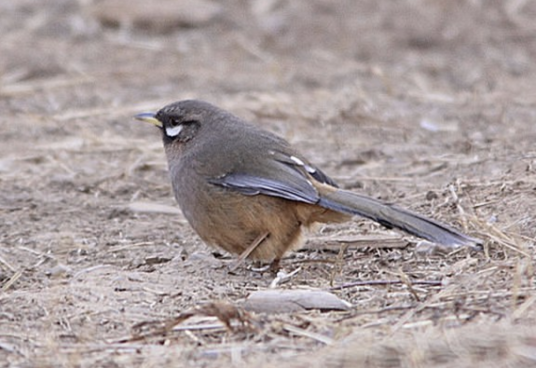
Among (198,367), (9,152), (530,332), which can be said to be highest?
(530,332)

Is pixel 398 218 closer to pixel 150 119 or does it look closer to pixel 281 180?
pixel 281 180

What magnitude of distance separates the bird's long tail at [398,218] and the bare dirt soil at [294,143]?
18 cm

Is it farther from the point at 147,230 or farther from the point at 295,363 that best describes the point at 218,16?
the point at 295,363

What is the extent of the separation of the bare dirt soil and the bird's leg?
5 cm

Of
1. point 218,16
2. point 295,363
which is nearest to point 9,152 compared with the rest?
point 218,16

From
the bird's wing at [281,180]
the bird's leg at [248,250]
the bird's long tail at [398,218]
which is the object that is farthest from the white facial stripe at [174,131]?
the bird's long tail at [398,218]

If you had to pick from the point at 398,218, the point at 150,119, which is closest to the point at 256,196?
the point at 398,218

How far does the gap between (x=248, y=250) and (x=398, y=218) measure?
963 mm

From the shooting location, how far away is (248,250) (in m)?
6.45

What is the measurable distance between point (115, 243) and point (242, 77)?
462 cm

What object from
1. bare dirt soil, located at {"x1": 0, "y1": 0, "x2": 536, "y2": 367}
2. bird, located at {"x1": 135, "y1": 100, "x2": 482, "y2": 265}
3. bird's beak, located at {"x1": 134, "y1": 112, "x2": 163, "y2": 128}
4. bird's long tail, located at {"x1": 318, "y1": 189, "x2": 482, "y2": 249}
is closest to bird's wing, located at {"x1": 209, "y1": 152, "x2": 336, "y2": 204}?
bird, located at {"x1": 135, "y1": 100, "x2": 482, "y2": 265}

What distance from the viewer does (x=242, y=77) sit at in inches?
457

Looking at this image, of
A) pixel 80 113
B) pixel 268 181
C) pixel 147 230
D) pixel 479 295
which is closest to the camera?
pixel 479 295

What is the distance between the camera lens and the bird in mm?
6281
